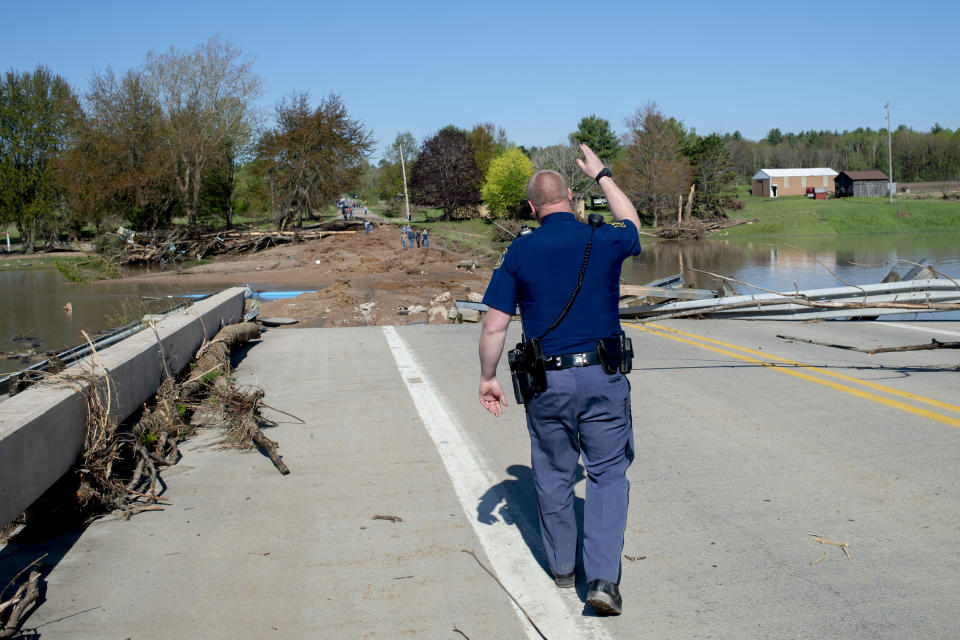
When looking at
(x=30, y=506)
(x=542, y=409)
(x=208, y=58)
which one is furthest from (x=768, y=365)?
(x=208, y=58)

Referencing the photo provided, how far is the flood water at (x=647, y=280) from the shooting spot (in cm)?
2025

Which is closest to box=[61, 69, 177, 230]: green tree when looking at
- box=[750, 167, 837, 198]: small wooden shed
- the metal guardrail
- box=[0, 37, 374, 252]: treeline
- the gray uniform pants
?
box=[0, 37, 374, 252]: treeline

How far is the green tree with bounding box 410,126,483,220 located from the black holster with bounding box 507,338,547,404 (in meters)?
77.4

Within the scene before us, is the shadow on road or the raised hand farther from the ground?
the raised hand

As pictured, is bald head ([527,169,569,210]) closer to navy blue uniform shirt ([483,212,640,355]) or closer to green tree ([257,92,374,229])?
navy blue uniform shirt ([483,212,640,355])

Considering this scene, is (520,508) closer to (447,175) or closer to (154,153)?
(154,153)

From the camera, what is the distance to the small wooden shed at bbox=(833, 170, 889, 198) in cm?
10075

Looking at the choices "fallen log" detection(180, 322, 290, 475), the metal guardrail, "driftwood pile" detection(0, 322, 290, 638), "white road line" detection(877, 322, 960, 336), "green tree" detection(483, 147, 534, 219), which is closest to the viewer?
"driftwood pile" detection(0, 322, 290, 638)

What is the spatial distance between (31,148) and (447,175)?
37133mm

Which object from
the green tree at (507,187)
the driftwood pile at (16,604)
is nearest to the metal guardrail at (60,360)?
the driftwood pile at (16,604)

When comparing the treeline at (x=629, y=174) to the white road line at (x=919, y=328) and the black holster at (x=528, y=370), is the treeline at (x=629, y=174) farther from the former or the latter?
the black holster at (x=528, y=370)

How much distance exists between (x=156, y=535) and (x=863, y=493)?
14.1 ft

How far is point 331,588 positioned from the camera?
3.99m

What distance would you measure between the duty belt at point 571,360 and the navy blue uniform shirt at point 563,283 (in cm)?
3
